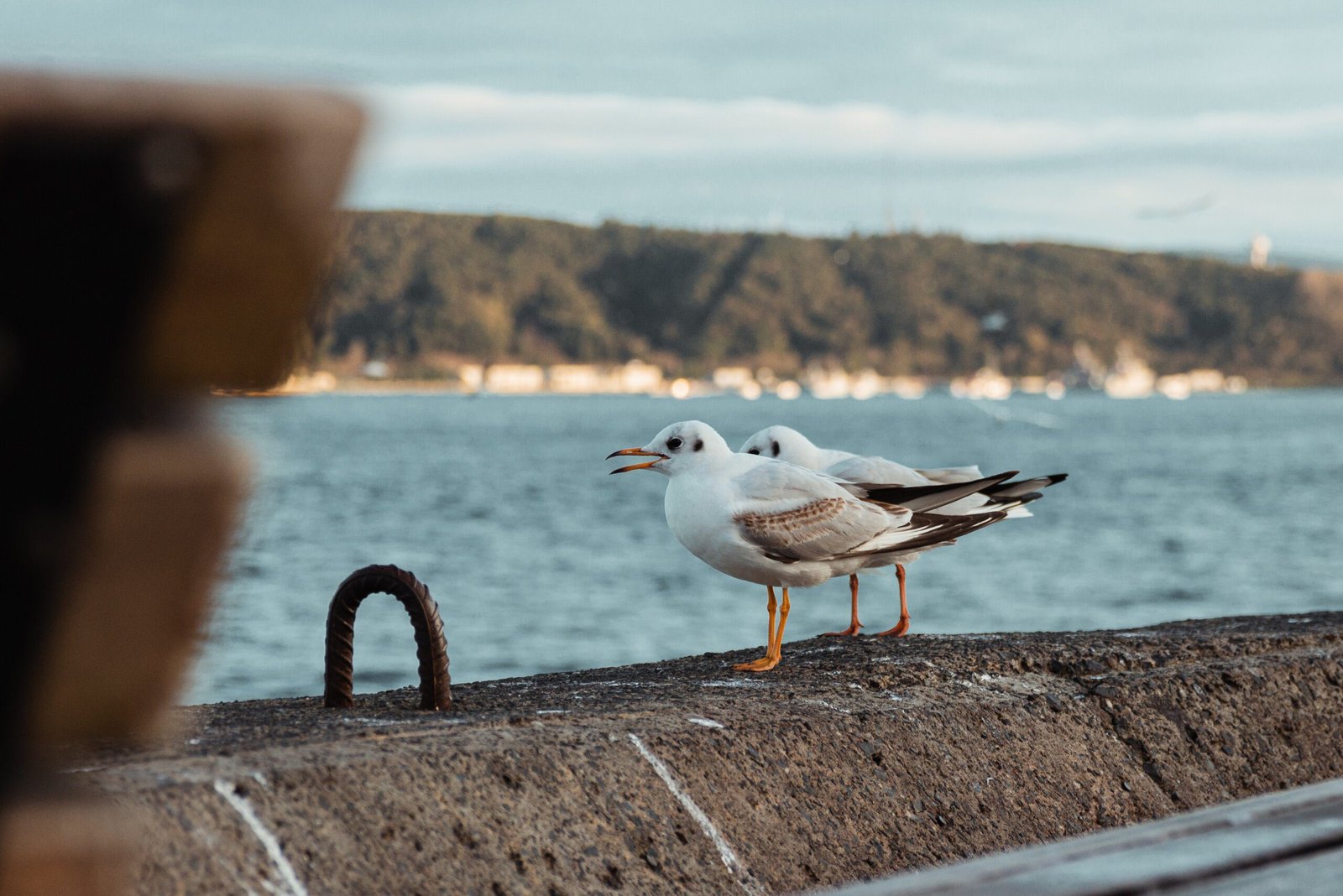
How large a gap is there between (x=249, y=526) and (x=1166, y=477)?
68570mm

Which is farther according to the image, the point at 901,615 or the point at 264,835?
the point at 901,615

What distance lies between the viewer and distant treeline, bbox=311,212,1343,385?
109 metres

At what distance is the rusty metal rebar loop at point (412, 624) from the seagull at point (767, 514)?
1.30 m

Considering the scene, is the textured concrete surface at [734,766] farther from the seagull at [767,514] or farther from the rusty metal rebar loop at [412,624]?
the seagull at [767,514]

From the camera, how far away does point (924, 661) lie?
17.5 ft

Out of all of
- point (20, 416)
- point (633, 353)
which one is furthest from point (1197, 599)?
point (633, 353)

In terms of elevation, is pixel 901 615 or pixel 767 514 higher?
pixel 767 514

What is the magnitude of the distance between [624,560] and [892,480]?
32121 millimetres

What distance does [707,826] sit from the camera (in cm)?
394

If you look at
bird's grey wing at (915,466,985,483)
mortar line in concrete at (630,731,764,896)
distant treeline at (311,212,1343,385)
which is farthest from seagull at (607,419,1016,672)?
distant treeline at (311,212,1343,385)

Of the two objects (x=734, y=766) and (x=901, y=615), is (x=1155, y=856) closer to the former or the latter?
(x=734, y=766)

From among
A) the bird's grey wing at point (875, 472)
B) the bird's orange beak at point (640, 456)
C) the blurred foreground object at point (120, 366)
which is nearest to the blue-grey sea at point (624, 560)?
the blurred foreground object at point (120, 366)

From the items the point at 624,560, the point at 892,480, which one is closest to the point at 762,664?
the point at 892,480

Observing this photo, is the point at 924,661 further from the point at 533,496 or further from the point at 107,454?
the point at 533,496
